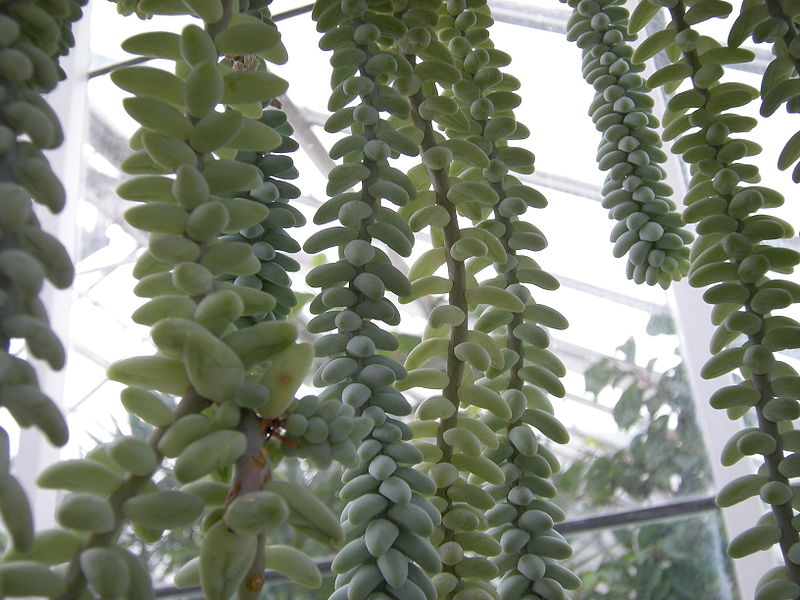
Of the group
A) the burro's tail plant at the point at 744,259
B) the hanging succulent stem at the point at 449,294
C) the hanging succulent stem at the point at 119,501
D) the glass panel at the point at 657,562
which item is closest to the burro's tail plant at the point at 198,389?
the hanging succulent stem at the point at 119,501

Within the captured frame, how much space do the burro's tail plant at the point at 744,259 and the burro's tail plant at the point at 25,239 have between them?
0.34 metres

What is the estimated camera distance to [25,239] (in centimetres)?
26

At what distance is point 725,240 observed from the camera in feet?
1.43

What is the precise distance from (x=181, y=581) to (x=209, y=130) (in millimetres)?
191

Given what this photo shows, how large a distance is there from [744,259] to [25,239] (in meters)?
0.38

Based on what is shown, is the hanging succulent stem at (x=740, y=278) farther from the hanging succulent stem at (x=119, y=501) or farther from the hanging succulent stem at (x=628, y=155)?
the hanging succulent stem at (x=119, y=501)

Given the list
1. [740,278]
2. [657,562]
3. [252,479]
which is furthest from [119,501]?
[657,562]

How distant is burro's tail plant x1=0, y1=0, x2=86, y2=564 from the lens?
0.78 feet

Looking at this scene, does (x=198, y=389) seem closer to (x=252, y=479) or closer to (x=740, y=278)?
(x=252, y=479)

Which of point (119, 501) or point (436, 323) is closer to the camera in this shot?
point (119, 501)

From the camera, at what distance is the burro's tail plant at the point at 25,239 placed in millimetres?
237

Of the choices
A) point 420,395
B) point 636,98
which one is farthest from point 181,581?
point 420,395

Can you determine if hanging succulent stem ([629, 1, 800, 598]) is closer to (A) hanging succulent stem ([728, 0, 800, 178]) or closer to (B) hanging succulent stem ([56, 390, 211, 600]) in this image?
(A) hanging succulent stem ([728, 0, 800, 178])

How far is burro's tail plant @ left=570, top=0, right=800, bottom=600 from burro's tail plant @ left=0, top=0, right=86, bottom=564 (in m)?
0.34
